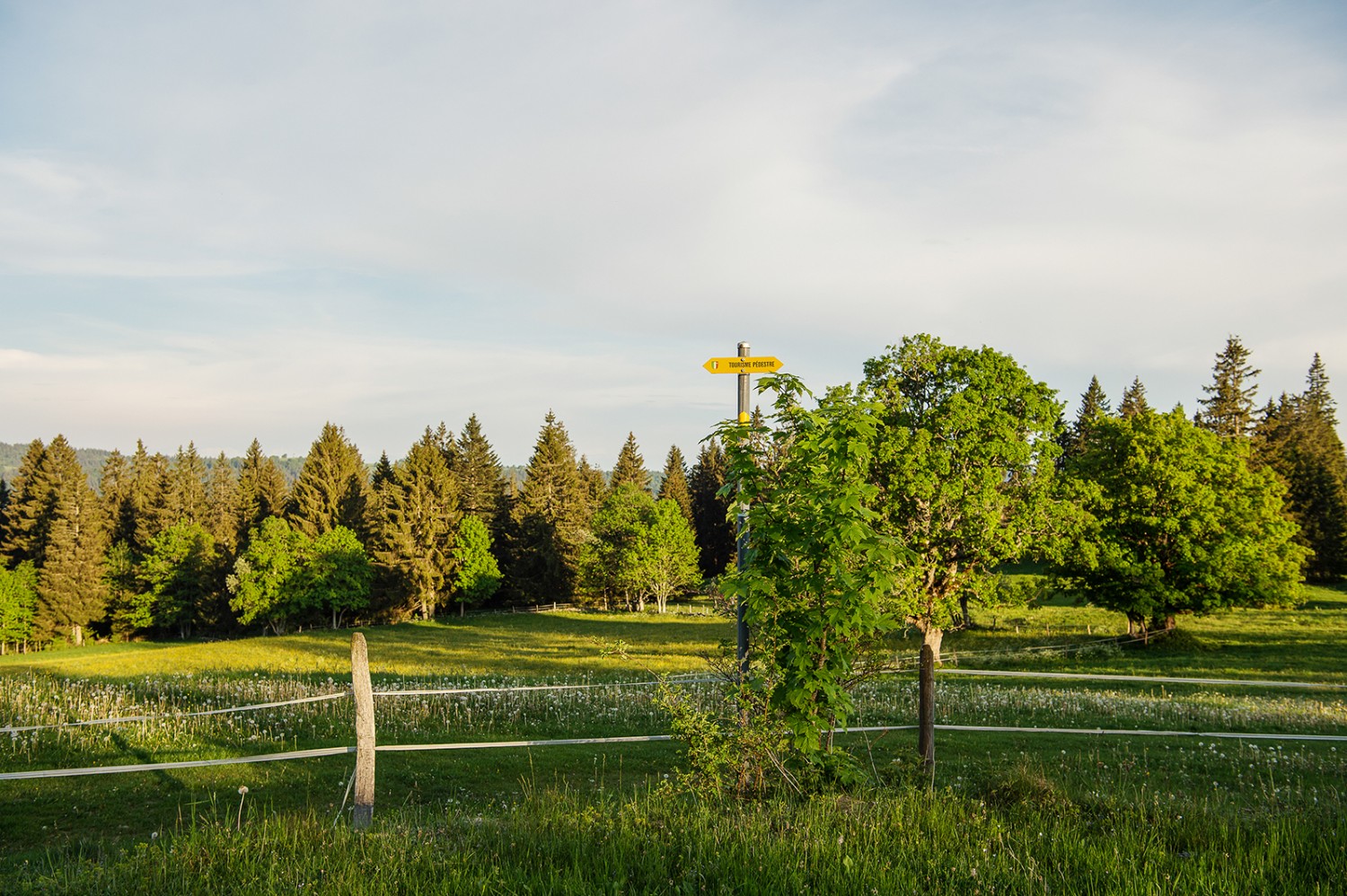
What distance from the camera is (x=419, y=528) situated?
60406mm

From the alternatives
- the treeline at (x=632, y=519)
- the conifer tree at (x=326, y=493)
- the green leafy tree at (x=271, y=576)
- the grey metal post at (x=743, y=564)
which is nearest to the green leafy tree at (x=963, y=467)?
the treeline at (x=632, y=519)

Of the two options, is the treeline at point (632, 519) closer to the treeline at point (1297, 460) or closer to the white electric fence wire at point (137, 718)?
the treeline at point (1297, 460)

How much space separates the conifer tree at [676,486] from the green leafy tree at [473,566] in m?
19.3

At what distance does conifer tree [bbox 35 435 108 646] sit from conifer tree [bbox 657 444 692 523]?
4701cm

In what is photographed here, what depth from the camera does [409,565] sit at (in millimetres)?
59438

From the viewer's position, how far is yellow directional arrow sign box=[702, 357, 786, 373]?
8.98 meters

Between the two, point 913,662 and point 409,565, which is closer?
point 913,662

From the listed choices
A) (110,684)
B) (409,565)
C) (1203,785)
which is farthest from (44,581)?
(1203,785)

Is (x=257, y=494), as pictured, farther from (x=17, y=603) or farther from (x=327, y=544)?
(x=17, y=603)

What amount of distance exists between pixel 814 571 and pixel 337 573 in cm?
5697

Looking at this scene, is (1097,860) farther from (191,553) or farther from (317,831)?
(191,553)

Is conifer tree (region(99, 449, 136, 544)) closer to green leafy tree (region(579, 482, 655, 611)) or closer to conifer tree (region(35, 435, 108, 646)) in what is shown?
conifer tree (region(35, 435, 108, 646))

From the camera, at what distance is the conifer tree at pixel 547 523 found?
6612cm

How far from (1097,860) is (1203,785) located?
700 cm
